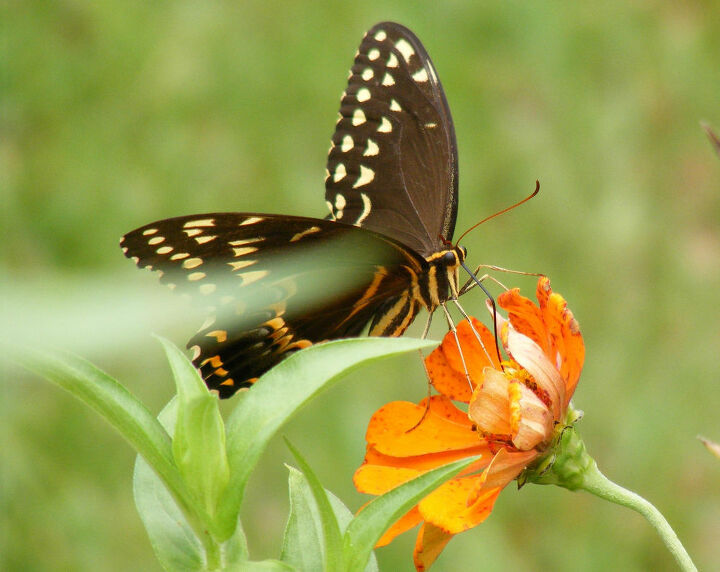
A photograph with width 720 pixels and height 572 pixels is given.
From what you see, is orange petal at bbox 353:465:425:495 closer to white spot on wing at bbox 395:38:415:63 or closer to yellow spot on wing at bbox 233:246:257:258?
yellow spot on wing at bbox 233:246:257:258

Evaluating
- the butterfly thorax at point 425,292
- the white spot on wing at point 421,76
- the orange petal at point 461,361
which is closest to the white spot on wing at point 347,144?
the white spot on wing at point 421,76

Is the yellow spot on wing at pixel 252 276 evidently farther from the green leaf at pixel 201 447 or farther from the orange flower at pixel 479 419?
the green leaf at pixel 201 447

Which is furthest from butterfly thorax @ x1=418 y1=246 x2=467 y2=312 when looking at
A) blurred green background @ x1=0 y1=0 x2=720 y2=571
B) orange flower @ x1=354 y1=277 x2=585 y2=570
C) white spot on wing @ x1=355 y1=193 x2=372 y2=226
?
blurred green background @ x1=0 y1=0 x2=720 y2=571

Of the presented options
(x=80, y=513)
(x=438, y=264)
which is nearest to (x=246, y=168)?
(x=80, y=513)

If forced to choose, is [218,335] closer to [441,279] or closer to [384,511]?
[441,279]

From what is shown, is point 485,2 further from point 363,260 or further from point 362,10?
point 363,260
